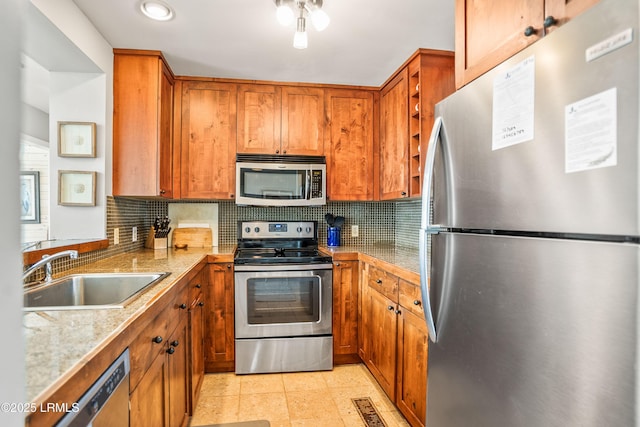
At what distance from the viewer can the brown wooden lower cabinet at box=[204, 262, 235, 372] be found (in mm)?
2467

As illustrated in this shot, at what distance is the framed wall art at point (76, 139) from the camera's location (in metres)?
2.04

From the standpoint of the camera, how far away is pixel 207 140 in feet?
9.04

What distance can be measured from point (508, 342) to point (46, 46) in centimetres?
252

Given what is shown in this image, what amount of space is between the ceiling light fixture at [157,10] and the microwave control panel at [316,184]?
1482 mm

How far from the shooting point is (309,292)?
2586 millimetres

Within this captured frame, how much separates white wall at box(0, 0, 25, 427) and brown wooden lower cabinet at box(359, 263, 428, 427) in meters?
1.52

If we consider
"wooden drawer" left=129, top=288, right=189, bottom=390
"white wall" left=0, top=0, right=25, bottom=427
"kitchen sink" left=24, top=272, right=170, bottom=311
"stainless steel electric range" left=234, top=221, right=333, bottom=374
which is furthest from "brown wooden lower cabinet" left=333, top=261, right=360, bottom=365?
"white wall" left=0, top=0, right=25, bottom=427

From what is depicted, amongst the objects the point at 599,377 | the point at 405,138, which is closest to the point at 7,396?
the point at 599,377

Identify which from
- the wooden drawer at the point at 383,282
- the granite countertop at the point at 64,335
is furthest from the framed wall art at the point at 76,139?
→ the wooden drawer at the point at 383,282

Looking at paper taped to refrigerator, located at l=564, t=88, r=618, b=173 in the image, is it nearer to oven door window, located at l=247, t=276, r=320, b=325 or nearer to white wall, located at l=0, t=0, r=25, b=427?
white wall, located at l=0, t=0, r=25, b=427

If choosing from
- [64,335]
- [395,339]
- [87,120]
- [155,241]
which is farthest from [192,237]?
[64,335]

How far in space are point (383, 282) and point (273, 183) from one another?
4.17 feet

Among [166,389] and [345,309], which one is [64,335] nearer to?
[166,389]

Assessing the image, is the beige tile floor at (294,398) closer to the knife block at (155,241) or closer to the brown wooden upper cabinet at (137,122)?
the knife block at (155,241)
